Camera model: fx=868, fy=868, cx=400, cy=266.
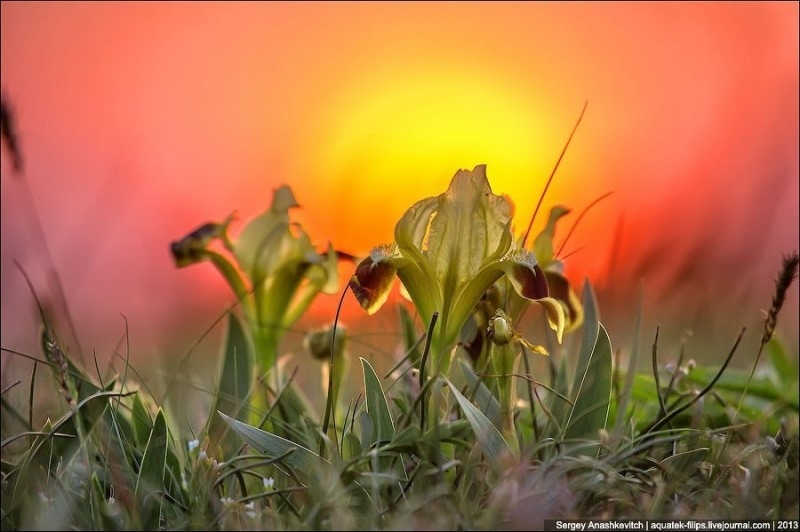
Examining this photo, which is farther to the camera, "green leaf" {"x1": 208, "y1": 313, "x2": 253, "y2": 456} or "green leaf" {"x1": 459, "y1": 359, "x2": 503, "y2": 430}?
"green leaf" {"x1": 208, "y1": 313, "x2": 253, "y2": 456}

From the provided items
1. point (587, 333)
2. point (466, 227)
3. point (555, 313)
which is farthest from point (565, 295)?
point (466, 227)

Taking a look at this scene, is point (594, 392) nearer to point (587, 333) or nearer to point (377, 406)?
point (587, 333)

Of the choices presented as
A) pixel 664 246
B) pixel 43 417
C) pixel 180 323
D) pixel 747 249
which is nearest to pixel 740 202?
pixel 747 249

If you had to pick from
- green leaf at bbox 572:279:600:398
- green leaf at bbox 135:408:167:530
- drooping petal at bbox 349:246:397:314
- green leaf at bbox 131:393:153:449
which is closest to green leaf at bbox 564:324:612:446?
green leaf at bbox 572:279:600:398

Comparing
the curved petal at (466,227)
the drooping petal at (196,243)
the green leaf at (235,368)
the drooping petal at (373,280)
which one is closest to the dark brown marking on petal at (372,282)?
the drooping petal at (373,280)

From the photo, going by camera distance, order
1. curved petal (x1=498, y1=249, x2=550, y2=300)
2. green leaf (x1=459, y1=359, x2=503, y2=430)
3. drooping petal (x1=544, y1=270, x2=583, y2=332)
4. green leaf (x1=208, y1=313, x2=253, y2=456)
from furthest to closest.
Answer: green leaf (x1=208, y1=313, x2=253, y2=456), drooping petal (x1=544, y1=270, x2=583, y2=332), green leaf (x1=459, y1=359, x2=503, y2=430), curved petal (x1=498, y1=249, x2=550, y2=300)

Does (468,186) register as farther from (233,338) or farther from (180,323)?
(180,323)

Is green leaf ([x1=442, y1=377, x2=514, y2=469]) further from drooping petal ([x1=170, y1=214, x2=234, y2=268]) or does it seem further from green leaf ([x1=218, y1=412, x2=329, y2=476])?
drooping petal ([x1=170, y1=214, x2=234, y2=268])
